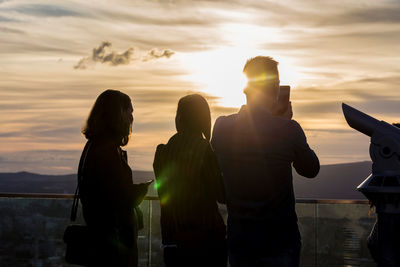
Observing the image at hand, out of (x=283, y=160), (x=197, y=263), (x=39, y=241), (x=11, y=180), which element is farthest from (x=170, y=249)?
(x=11, y=180)

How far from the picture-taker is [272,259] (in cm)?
396

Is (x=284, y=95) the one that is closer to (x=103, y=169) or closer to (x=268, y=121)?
A: (x=268, y=121)

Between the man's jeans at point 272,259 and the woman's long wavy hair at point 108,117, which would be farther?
the woman's long wavy hair at point 108,117

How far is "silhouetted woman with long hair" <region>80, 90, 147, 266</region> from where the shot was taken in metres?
4.07

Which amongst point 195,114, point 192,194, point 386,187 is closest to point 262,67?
point 195,114

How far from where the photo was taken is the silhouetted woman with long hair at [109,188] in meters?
4.07

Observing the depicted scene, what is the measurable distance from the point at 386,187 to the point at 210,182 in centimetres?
103

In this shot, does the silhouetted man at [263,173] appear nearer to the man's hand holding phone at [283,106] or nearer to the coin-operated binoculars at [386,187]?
the man's hand holding phone at [283,106]

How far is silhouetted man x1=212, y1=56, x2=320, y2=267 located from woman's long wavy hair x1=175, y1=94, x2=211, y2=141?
274mm

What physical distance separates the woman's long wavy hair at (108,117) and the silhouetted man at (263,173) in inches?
25.4

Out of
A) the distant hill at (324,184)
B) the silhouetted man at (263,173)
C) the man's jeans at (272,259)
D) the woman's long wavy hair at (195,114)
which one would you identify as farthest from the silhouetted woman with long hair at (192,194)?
the distant hill at (324,184)

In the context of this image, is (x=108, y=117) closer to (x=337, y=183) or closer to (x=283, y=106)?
(x=283, y=106)

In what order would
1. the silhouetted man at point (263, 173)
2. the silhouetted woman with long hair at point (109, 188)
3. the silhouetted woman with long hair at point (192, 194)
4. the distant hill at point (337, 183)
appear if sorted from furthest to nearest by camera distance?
the distant hill at point (337, 183), the silhouetted woman with long hair at point (192, 194), the silhouetted woman with long hair at point (109, 188), the silhouetted man at point (263, 173)

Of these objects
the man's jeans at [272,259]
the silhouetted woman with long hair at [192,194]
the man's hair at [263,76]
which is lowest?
the man's jeans at [272,259]
